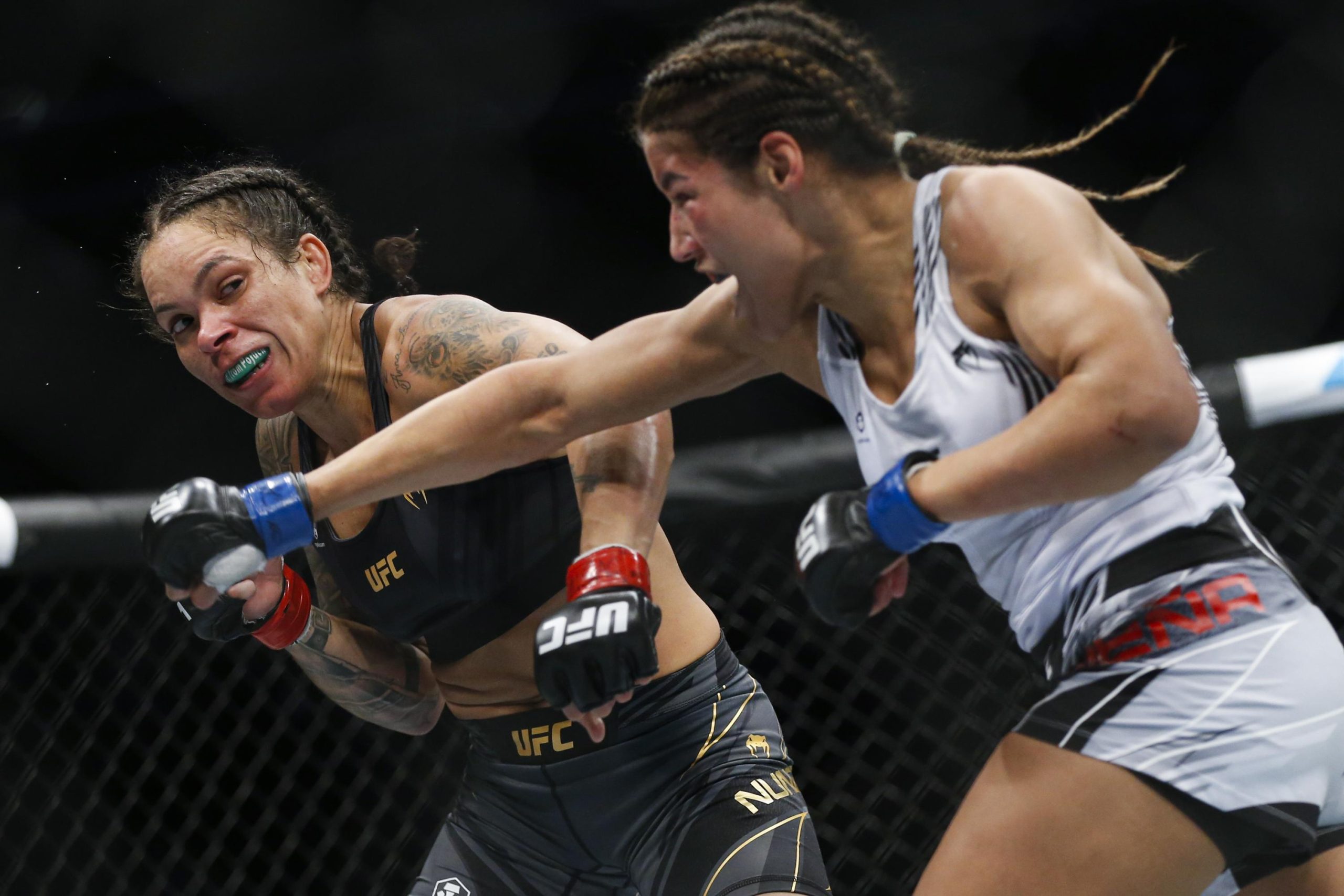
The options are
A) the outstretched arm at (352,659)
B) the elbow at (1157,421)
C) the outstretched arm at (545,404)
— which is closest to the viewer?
the elbow at (1157,421)

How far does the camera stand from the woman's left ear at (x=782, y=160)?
1.04 m

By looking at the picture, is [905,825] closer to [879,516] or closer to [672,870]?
[672,870]

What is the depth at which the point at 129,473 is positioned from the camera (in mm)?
3043

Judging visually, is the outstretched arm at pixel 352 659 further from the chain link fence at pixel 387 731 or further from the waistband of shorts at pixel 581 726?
the chain link fence at pixel 387 731

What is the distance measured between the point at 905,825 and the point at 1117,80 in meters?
1.70

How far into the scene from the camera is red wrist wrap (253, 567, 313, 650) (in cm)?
160

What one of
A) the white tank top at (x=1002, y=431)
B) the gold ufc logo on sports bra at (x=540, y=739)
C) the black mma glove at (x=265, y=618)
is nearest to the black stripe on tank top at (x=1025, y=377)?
the white tank top at (x=1002, y=431)

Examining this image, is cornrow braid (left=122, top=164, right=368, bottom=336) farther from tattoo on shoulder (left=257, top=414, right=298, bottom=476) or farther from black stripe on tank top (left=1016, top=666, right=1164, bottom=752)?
black stripe on tank top (left=1016, top=666, right=1164, bottom=752)

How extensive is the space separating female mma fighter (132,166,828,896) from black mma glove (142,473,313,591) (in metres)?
0.19

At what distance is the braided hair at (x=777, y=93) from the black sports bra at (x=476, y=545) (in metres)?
0.53

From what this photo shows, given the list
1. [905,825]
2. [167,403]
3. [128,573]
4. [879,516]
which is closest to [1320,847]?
[879,516]

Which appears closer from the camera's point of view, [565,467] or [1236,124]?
[565,467]

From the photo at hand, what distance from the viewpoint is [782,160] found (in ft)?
3.43

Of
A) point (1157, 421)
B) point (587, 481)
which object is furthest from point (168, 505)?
point (1157, 421)
